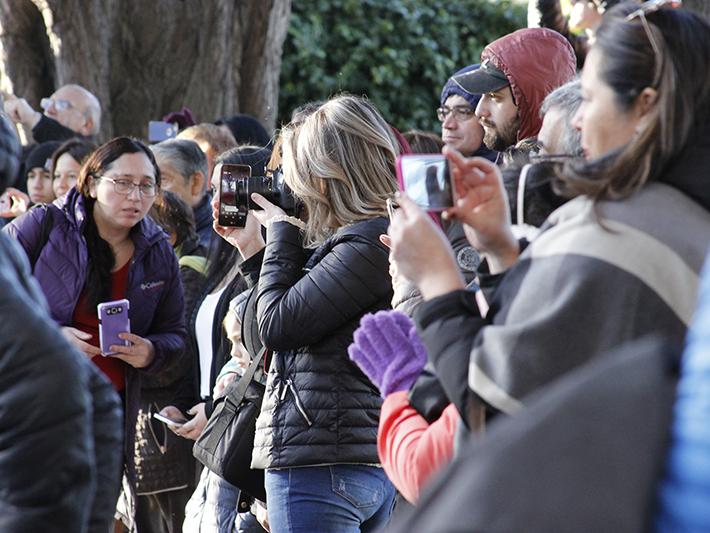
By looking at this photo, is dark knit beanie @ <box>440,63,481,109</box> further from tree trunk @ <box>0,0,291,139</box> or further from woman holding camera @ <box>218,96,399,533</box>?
tree trunk @ <box>0,0,291,139</box>

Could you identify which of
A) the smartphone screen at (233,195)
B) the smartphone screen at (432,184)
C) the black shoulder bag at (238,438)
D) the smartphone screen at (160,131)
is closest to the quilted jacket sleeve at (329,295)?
the black shoulder bag at (238,438)

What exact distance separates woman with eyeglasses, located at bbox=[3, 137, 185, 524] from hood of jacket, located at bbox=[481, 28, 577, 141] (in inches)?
66.5

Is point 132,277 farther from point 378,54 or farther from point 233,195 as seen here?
point 378,54

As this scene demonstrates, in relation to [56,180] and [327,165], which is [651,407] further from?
[56,180]

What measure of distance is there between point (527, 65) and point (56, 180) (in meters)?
3.09

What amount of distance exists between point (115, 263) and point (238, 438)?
1.37 meters

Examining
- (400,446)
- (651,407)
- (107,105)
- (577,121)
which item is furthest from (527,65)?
(107,105)

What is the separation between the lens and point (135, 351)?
4.73 m

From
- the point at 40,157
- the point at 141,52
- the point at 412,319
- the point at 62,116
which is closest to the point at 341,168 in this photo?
the point at 412,319

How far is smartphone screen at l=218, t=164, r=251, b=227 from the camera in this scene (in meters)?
3.93

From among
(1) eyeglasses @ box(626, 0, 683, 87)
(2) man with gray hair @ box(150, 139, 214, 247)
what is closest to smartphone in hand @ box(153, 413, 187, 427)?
(2) man with gray hair @ box(150, 139, 214, 247)

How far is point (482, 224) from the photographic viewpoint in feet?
7.54

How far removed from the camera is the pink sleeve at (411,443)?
2.25 meters

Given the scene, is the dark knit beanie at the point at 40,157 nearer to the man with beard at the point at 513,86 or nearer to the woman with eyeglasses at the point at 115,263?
the woman with eyeglasses at the point at 115,263
